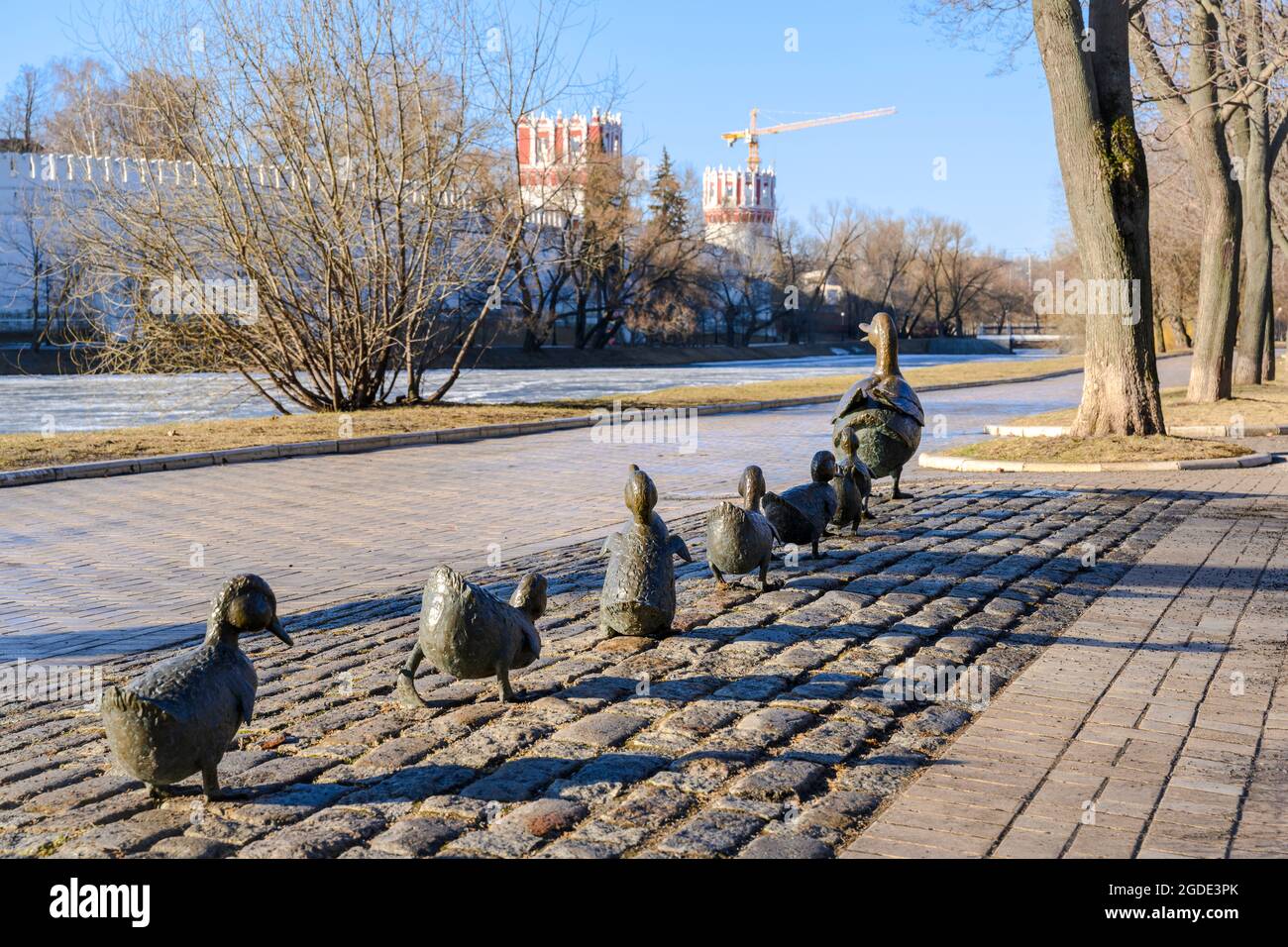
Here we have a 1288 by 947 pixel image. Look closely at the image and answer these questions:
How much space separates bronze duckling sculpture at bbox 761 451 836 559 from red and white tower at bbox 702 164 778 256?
77.1 metres

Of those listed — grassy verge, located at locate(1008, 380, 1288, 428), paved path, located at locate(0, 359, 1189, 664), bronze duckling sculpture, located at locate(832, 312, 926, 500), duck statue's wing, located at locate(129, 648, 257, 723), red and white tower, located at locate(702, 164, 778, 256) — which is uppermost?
red and white tower, located at locate(702, 164, 778, 256)

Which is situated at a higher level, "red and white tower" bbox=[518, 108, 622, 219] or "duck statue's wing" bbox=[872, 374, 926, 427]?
"red and white tower" bbox=[518, 108, 622, 219]

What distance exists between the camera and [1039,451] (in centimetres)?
1462

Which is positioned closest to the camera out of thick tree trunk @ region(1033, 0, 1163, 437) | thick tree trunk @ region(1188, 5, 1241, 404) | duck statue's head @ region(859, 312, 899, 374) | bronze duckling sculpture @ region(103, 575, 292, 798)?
bronze duckling sculpture @ region(103, 575, 292, 798)

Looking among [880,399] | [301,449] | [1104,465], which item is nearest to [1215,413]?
[1104,465]

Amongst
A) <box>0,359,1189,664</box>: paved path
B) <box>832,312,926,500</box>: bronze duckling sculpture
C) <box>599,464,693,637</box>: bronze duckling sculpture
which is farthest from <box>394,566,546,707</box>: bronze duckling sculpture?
<box>832,312,926,500</box>: bronze duckling sculpture

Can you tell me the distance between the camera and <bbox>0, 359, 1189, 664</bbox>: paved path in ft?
25.4

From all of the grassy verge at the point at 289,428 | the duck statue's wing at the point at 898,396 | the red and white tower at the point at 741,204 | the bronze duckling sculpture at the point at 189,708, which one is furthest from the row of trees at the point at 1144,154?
the red and white tower at the point at 741,204

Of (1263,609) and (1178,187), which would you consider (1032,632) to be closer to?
(1263,609)

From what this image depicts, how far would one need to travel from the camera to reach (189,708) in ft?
13.2

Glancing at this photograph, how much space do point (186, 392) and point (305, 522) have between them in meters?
15.9

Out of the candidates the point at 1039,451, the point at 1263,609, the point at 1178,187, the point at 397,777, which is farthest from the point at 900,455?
the point at 1178,187

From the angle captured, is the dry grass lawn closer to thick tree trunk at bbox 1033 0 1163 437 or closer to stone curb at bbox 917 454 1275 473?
thick tree trunk at bbox 1033 0 1163 437

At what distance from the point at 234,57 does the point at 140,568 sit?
14.0 m
